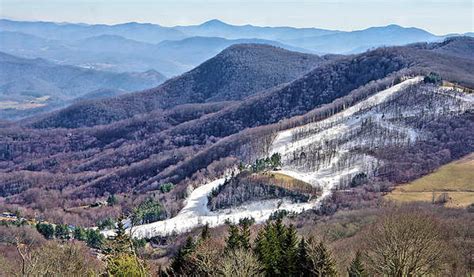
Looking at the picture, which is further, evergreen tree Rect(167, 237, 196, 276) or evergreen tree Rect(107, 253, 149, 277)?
evergreen tree Rect(167, 237, 196, 276)

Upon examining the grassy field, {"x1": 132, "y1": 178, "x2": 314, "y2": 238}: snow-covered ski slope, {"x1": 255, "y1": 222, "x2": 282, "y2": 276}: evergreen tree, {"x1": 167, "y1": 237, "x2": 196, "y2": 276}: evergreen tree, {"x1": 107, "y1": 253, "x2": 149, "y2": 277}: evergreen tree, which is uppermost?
{"x1": 107, "y1": 253, "x2": 149, "y2": 277}: evergreen tree

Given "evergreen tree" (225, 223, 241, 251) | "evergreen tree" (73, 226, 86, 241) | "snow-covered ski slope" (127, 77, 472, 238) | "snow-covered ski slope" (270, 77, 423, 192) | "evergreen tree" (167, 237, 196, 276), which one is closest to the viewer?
"evergreen tree" (225, 223, 241, 251)

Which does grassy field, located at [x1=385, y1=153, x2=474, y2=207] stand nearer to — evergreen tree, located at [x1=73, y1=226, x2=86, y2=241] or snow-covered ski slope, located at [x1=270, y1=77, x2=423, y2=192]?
snow-covered ski slope, located at [x1=270, y1=77, x2=423, y2=192]

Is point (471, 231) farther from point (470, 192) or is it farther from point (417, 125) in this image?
point (417, 125)

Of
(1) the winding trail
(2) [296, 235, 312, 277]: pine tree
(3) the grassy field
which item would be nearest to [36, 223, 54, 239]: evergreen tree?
(1) the winding trail

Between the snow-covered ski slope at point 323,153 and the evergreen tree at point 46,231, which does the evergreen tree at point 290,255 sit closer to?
the snow-covered ski slope at point 323,153
